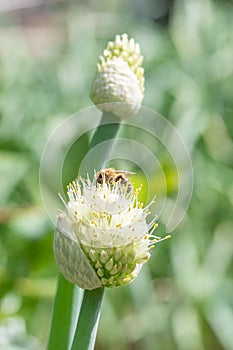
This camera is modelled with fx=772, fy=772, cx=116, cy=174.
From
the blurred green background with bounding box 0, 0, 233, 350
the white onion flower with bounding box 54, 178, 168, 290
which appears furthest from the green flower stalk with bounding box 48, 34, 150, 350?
the blurred green background with bounding box 0, 0, 233, 350

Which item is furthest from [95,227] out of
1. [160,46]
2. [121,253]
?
[160,46]

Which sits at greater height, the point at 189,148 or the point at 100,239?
the point at 189,148

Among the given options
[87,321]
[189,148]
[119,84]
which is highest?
[189,148]

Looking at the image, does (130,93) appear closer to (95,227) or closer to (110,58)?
(110,58)

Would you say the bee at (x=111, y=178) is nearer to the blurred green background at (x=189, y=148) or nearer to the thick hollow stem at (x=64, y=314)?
the thick hollow stem at (x=64, y=314)

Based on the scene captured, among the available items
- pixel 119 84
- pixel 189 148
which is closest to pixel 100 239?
pixel 119 84

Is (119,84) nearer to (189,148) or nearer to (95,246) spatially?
(95,246)
